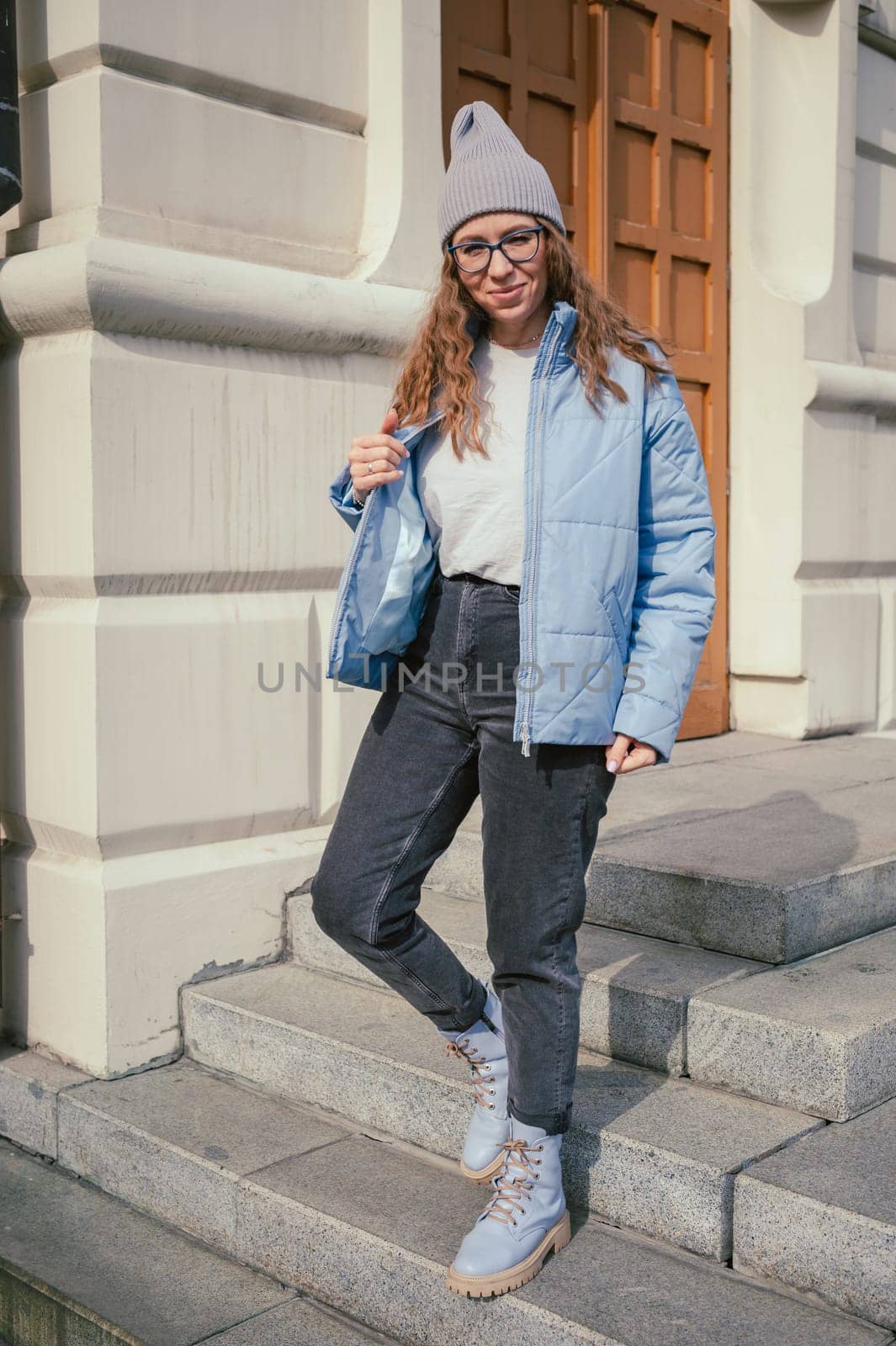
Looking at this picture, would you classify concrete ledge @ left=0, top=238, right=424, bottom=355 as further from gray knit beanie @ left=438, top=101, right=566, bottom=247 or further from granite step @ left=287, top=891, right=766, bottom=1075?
granite step @ left=287, top=891, right=766, bottom=1075

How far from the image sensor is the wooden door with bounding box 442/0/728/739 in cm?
492

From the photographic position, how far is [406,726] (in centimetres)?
257

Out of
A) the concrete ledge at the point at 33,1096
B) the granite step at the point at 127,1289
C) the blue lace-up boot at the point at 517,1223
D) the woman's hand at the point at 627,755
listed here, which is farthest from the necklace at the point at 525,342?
the concrete ledge at the point at 33,1096

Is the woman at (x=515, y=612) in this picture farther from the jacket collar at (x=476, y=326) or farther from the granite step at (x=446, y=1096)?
the granite step at (x=446, y=1096)

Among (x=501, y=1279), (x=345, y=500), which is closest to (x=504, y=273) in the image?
(x=345, y=500)

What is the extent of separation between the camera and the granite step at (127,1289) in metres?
2.71

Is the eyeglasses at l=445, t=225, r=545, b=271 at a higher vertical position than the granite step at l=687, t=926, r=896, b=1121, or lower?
higher

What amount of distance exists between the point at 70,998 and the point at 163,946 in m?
0.27

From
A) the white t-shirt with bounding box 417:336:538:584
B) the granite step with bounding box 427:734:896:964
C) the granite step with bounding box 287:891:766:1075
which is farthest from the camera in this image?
the granite step with bounding box 427:734:896:964

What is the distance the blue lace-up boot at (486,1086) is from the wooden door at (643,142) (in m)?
2.90

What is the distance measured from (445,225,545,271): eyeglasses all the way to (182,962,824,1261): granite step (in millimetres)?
1653

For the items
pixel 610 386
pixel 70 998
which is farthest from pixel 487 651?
pixel 70 998

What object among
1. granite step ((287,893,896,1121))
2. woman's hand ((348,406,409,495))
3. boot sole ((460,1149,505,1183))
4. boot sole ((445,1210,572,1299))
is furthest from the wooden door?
boot sole ((445,1210,572,1299))

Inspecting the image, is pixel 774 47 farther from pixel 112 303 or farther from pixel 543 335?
pixel 543 335
